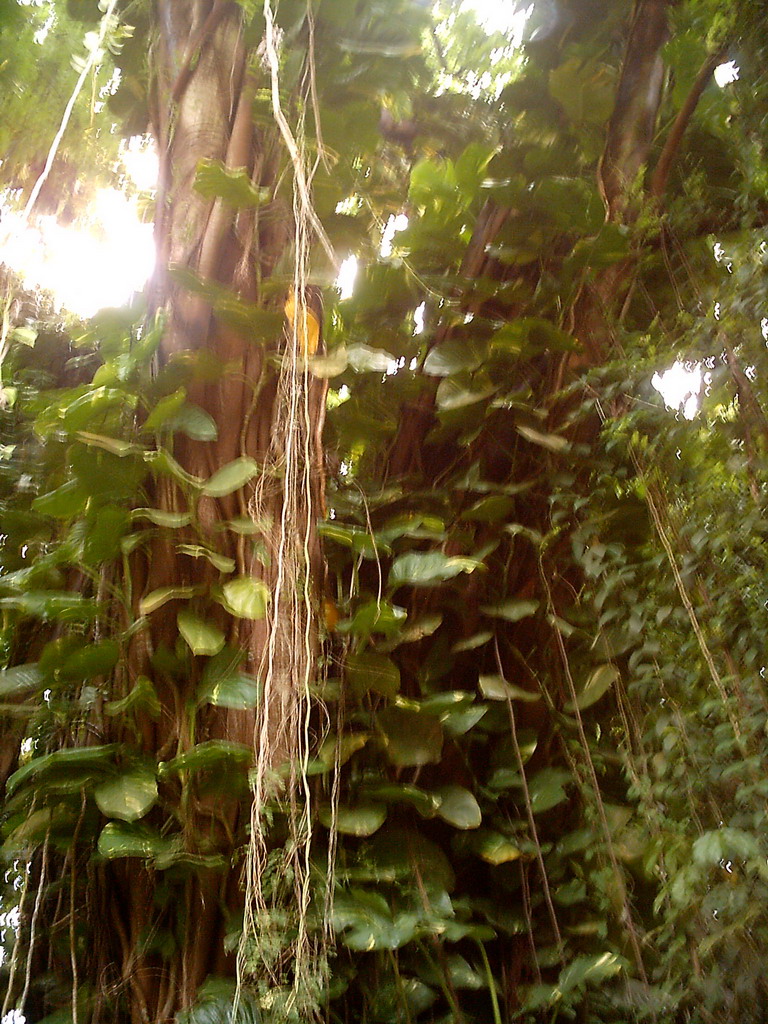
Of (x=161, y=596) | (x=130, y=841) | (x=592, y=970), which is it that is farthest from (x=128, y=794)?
(x=592, y=970)

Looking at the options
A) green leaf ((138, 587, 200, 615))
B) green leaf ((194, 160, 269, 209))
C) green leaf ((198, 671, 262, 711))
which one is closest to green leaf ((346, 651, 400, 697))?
green leaf ((198, 671, 262, 711))

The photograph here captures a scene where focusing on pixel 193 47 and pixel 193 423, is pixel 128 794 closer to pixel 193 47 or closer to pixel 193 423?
pixel 193 423

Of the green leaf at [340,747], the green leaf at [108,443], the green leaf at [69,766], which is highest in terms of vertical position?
the green leaf at [108,443]

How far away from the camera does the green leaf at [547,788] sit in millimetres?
1636

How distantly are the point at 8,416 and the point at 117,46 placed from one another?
1.18 metres

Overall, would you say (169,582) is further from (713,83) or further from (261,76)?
(713,83)

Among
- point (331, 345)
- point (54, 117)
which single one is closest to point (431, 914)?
point (331, 345)

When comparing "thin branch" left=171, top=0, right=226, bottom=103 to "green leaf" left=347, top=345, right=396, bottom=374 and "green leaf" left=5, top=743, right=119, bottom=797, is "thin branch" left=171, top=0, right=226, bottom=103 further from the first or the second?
"green leaf" left=5, top=743, right=119, bottom=797

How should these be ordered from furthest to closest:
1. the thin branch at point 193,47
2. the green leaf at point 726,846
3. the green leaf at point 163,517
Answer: the thin branch at point 193,47
the green leaf at point 163,517
the green leaf at point 726,846

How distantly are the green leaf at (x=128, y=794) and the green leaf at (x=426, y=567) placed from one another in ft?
2.11

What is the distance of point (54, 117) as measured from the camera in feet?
7.87

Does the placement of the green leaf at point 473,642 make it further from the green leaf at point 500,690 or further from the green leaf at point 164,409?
the green leaf at point 164,409

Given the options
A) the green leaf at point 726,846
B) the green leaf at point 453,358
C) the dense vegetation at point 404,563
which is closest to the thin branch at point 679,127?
the dense vegetation at point 404,563

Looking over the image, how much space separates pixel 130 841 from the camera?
51.2 inches
